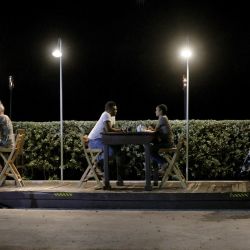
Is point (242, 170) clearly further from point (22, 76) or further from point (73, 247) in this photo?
point (22, 76)

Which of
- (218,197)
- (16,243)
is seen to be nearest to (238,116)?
(218,197)

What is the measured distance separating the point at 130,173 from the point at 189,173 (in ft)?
3.78

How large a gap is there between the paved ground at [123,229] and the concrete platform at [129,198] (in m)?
0.19

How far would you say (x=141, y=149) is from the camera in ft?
40.3

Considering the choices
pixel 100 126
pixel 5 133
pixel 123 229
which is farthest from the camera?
pixel 5 133

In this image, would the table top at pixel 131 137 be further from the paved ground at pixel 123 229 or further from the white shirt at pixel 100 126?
the paved ground at pixel 123 229

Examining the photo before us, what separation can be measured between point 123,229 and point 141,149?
170 inches

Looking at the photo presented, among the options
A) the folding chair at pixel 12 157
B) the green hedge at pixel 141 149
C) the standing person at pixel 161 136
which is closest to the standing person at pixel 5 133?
the folding chair at pixel 12 157

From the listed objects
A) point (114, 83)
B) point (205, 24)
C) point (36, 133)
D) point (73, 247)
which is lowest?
point (73, 247)

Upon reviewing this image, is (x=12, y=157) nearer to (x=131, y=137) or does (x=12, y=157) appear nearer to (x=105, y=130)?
(x=105, y=130)

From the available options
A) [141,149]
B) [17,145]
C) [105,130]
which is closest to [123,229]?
[105,130]

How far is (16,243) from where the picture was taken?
723 centimetres

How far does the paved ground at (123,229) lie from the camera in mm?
7125

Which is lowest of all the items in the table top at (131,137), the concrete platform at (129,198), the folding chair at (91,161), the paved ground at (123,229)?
the paved ground at (123,229)
